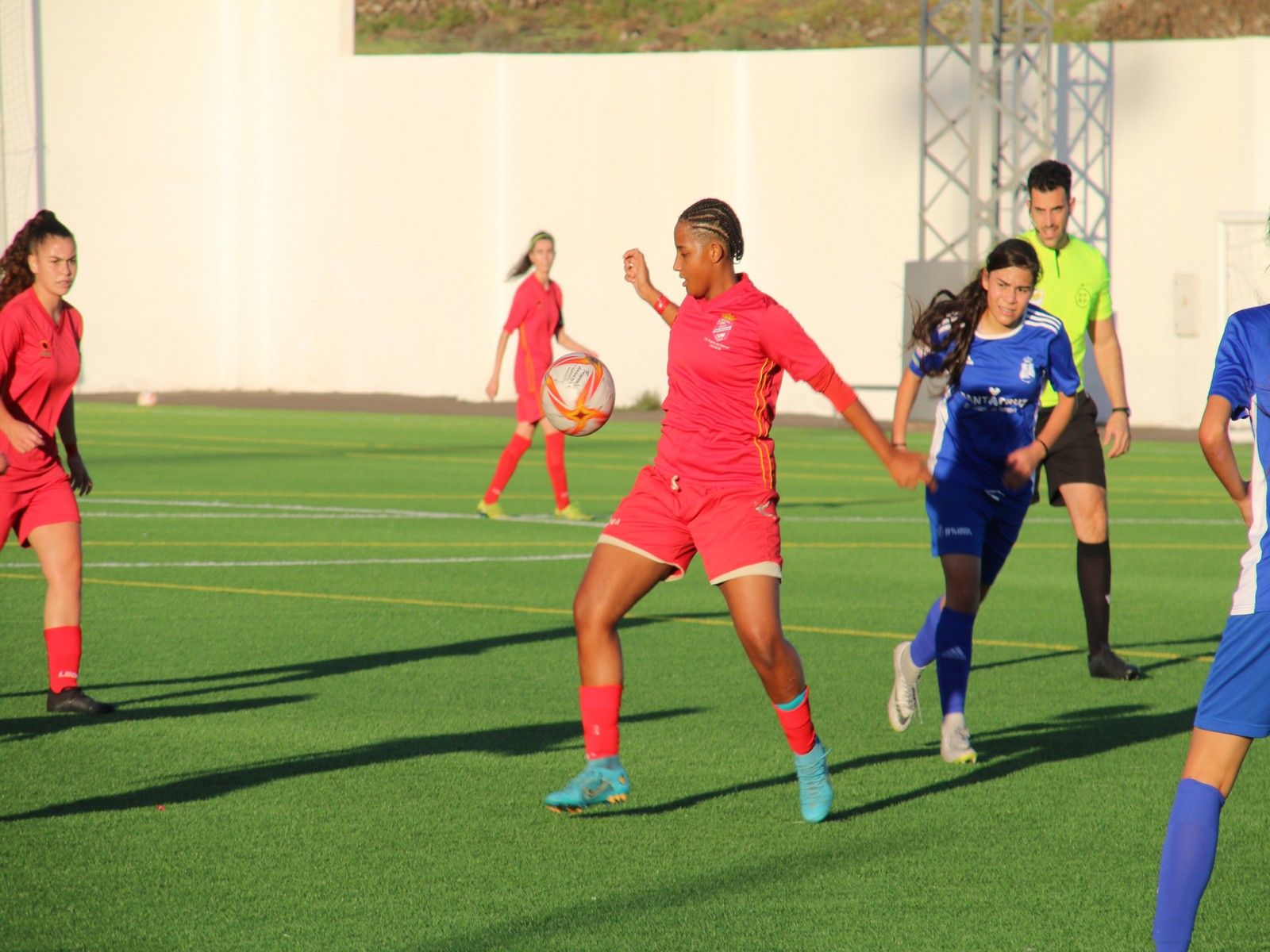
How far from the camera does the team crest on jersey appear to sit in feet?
19.9

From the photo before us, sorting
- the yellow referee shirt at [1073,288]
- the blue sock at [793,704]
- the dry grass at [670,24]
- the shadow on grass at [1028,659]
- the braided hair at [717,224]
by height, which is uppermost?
the dry grass at [670,24]

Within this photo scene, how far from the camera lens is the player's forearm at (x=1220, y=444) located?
14.0ft

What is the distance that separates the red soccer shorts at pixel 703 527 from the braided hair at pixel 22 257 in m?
3.20

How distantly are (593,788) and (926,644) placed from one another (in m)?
1.93

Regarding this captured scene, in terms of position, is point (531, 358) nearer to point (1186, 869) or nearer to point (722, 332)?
point (722, 332)

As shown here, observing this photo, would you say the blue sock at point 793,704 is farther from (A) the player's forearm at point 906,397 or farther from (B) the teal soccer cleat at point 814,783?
(A) the player's forearm at point 906,397

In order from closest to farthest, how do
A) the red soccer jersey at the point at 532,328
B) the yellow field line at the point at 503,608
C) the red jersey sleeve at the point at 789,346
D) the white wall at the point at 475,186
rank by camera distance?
1. the red jersey sleeve at the point at 789,346
2. the yellow field line at the point at 503,608
3. the red soccer jersey at the point at 532,328
4. the white wall at the point at 475,186

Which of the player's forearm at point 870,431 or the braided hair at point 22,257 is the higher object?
the braided hair at point 22,257

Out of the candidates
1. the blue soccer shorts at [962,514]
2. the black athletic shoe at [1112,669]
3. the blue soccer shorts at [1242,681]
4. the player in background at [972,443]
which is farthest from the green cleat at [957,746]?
the blue soccer shorts at [1242,681]

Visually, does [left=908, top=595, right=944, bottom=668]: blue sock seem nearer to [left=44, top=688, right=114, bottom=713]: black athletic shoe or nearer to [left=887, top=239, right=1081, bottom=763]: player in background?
[left=887, top=239, right=1081, bottom=763]: player in background

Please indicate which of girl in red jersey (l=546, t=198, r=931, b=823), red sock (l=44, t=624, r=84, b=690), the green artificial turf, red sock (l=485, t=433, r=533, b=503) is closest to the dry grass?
red sock (l=485, t=433, r=533, b=503)

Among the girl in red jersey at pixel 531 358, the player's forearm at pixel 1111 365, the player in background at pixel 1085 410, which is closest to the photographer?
the player in background at pixel 1085 410

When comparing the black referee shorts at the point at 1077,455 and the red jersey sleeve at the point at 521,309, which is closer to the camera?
the black referee shorts at the point at 1077,455

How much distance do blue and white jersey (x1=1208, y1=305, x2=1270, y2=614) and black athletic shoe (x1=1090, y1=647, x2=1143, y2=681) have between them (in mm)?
4721
